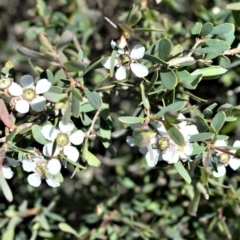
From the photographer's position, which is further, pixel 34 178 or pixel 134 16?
pixel 34 178

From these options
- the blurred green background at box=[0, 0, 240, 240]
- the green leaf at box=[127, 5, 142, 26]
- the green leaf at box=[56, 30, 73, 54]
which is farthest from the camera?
the blurred green background at box=[0, 0, 240, 240]

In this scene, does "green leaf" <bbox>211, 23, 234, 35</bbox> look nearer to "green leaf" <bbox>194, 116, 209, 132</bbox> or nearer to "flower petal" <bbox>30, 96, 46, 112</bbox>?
"green leaf" <bbox>194, 116, 209, 132</bbox>

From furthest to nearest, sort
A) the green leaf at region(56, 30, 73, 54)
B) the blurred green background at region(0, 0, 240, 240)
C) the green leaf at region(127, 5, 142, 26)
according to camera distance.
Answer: the blurred green background at region(0, 0, 240, 240) → the green leaf at region(127, 5, 142, 26) → the green leaf at region(56, 30, 73, 54)

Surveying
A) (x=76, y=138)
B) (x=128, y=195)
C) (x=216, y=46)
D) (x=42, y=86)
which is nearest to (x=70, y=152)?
(x=76, y=138)

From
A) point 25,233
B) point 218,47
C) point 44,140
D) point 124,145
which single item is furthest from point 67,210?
point 218,47

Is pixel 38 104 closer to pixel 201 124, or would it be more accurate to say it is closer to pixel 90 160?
pixel 90 160

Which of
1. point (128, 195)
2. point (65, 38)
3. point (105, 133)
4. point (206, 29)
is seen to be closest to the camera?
point (65, 38)

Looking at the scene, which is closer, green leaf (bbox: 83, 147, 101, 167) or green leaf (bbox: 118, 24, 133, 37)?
green leaf (bbox: 118, 24, 133, 37)

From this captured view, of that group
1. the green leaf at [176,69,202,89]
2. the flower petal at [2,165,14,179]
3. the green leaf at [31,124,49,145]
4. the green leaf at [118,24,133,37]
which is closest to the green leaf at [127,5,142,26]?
the green leaf at [118,24,133,37]
